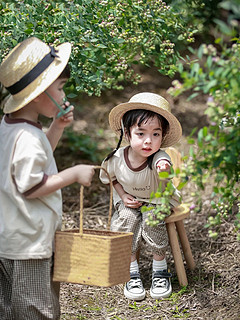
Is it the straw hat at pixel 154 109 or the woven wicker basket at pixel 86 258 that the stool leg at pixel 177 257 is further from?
the woven wicker basket at pixel 86 258

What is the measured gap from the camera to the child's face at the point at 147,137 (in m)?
3.05

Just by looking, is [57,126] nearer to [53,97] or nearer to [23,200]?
[53,97]

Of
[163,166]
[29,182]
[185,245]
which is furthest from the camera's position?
[185,245]

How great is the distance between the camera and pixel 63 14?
311 centimetres

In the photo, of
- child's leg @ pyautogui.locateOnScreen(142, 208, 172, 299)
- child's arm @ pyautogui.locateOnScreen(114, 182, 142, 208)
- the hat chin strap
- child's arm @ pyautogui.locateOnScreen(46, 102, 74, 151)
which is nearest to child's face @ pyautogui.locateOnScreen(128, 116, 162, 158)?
child's arm @ pyautogui.locateOnScreen(114, 182, 142, 208)

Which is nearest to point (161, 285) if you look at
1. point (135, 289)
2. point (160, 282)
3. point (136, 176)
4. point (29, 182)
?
point (160, 282)

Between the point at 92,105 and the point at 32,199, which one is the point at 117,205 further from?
the point at 92,105

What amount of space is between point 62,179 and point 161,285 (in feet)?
3.97

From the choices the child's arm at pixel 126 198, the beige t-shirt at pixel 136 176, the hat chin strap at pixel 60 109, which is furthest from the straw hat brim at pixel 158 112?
the hat chin strap at pixel 60 109

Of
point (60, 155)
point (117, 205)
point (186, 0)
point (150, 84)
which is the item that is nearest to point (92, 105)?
point (150, 84)

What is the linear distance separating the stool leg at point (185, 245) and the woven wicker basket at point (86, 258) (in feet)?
3.42

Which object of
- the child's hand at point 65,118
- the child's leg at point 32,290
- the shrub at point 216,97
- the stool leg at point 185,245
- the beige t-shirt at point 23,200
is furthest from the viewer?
the stool leg at point 185,245

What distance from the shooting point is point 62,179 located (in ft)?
7.48

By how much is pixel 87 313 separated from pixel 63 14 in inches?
68.5
